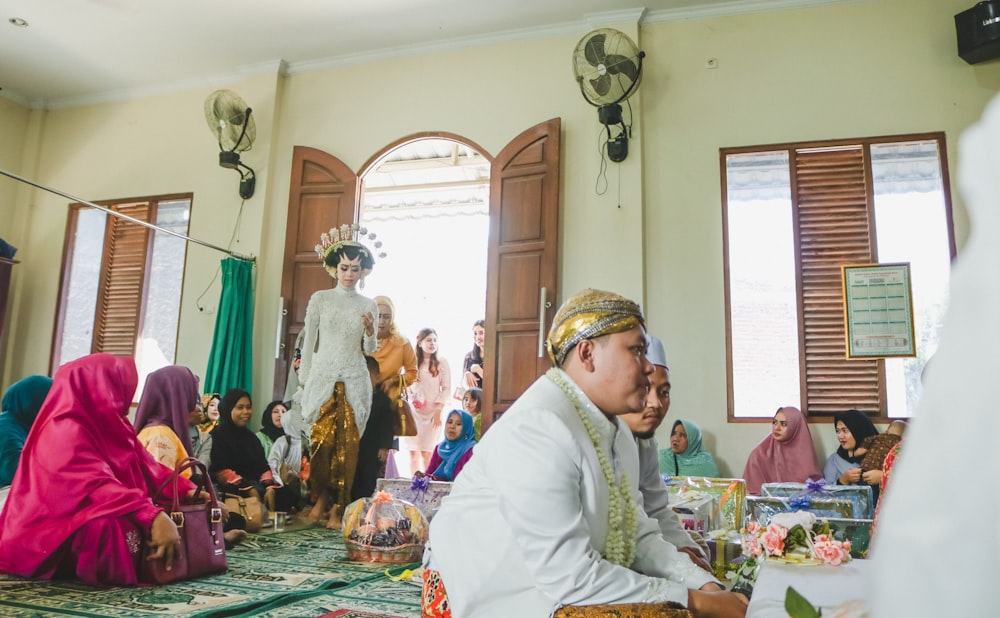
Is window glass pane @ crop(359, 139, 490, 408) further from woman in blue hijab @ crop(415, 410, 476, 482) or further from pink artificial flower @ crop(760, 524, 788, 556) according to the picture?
pink artificial flower @ crop(760, 524, 788, 556)

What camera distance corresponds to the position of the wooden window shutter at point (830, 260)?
466 cm

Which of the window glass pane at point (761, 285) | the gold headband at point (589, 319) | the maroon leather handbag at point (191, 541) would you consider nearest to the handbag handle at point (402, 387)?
the window glass pane at point (761, 285)

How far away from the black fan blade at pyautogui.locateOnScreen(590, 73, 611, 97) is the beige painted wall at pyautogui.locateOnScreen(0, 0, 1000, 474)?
38 centimetres

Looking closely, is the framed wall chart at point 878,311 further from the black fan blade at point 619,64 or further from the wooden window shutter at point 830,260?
the black fan blade at point 619,64

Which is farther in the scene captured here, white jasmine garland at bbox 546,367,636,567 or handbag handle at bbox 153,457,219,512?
handbag handle at bbox 153,457,219,512

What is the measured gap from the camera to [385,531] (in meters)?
3.51

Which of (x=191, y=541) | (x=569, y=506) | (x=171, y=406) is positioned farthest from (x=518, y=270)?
(x=569, y=506)

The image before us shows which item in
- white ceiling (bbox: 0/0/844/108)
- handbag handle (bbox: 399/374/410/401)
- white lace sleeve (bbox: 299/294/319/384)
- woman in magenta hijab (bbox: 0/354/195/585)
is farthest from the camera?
handbag handle (bbox: 399/374/410/401)

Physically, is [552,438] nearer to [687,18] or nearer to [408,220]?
[687,18]

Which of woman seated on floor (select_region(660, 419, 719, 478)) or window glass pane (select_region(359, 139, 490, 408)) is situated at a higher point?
window glass pane (select_region(359, 139, 490, 408))

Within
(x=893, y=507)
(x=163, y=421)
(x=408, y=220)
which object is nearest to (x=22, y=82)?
(x=408, y=220)

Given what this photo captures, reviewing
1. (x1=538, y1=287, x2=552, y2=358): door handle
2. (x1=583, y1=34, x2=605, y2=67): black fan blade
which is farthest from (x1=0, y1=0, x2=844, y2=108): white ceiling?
(x1=538, y1=287, x2=552, y2=358): door handle

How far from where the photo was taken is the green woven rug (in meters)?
2.39

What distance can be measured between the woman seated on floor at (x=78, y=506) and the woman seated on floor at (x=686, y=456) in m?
2.93
